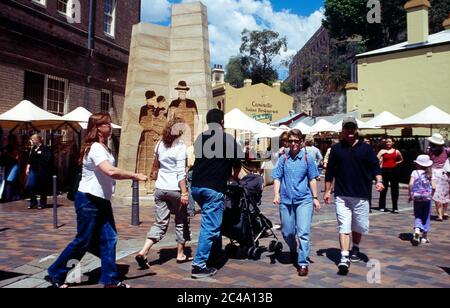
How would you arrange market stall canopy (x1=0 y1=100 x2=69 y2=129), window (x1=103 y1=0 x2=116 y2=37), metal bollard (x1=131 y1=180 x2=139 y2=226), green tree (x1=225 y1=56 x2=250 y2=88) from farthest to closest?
green tree (x1=225 y1=56 x2=250 y2=88), window (x1=103 y1=0 x2=116 y2=37), market stall canopy (x1=0 y1=100 x2=69 y2=129), metal bollard (x1=131 y1=180 x2=139 y2=226)

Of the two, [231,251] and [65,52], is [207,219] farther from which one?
[65,52]

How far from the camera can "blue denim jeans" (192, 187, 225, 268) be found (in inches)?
194

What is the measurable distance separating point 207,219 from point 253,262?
1112mm

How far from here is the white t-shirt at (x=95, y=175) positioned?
170 inches

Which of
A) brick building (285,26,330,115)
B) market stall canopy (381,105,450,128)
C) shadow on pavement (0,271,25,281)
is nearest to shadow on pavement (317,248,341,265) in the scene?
shadow on pavement (0,271,25,281)

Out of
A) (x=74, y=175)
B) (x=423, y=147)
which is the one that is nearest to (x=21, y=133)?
(x=74, y=175)

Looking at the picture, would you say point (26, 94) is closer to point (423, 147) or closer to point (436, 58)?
point (423, 147)

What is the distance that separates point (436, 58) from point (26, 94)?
66.8ft

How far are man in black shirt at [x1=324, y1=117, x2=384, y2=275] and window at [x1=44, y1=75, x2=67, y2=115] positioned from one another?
14082 millimetres

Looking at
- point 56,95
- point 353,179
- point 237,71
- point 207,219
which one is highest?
point 237,71

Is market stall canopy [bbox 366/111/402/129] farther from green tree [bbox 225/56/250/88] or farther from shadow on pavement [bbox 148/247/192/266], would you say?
green tree [bbox 225/56/250/88]

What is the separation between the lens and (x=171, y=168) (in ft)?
17.7

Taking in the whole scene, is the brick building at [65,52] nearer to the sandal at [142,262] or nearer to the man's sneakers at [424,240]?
the sandal at [142,262]

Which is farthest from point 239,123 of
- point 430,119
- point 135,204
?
point 135,204
